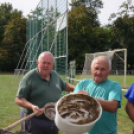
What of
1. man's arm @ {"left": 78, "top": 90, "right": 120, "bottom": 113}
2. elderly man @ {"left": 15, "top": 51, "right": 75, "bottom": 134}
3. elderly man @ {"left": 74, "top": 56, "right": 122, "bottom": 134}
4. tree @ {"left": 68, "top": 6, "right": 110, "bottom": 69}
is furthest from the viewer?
tree @ {"left": 68, "top": 6, "right": 110, "bottom": 69}

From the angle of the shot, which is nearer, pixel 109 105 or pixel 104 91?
pixel 109 105

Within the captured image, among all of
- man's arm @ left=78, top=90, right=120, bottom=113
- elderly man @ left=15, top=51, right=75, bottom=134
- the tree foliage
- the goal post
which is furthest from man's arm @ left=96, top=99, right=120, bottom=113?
the tree foliage

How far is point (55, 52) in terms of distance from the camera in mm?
8492

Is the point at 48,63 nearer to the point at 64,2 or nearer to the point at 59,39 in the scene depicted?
the point at 64,2

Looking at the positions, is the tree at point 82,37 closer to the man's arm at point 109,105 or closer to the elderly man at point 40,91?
the elderly man at point 40,91

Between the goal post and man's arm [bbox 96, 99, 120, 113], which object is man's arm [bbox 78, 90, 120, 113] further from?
the goal post

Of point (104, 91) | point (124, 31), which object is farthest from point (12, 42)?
point (104, 91)

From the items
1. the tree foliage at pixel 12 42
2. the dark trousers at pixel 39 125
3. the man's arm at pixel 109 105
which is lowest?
the dark trousers at pixel 39 125

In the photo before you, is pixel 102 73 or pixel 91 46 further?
pixel 91 46

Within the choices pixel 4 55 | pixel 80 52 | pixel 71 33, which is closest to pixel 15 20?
pixel 4 55

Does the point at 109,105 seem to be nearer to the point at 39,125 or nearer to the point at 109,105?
the point at 109,105

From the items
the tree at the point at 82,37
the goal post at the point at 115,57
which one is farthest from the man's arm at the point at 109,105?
the tree at the point at 82,37

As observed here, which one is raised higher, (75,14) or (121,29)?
(75,14)

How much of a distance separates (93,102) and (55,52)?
263 inches
